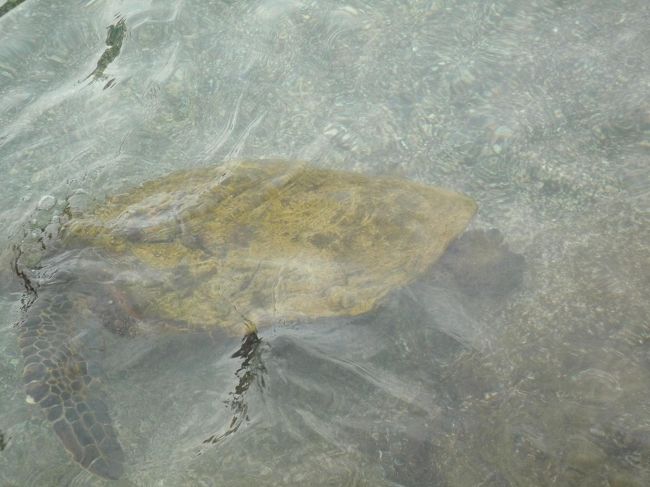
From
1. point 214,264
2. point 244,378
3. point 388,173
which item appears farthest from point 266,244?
point 388,173

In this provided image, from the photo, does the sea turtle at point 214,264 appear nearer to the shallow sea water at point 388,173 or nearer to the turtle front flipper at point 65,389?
the turtle front flipper at point 65,389

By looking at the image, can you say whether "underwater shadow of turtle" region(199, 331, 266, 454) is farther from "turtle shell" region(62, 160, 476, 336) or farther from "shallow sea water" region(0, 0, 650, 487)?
"turtle shell" region(62, 160, 476, 336)

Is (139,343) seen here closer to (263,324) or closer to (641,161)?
(263,324)

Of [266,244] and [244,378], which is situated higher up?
[266,244]

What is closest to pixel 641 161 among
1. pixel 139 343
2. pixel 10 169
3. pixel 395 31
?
pixel 395 31

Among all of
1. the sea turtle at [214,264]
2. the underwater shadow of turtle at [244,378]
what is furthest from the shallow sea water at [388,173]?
the sea turtle at [214,264]

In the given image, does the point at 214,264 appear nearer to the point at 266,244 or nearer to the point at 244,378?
the point at 266,244
